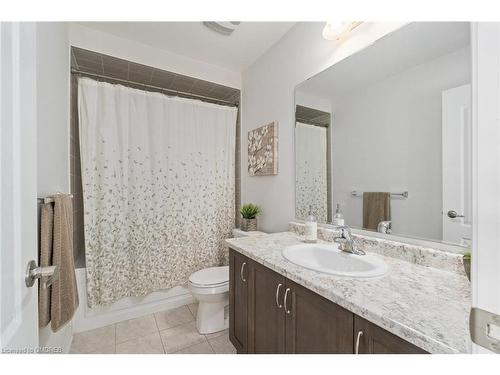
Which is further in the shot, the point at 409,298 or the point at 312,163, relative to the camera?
the point at 312,163

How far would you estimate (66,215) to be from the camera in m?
1.17

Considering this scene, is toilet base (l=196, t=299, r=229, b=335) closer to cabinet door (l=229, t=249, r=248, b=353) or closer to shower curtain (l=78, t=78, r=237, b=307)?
cabinet door (l=229, t=249, r=248, b=353)

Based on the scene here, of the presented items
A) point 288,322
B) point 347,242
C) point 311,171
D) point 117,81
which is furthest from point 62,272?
point 117,81

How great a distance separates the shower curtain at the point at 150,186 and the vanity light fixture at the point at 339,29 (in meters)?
1.39

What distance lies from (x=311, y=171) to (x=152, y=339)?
6.03 ft

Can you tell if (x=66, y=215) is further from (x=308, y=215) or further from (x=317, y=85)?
A: (x=317, y=85)

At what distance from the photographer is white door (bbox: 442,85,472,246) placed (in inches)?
37.2

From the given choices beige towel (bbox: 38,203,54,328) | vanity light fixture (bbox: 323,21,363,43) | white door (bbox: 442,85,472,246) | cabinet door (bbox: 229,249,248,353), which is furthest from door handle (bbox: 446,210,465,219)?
beige towel (bbox: 38,203,54,328)

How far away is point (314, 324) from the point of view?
0.90 meters

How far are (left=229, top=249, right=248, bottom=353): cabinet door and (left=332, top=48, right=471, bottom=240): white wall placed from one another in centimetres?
77

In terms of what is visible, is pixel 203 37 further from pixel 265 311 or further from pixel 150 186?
pixel 265 311

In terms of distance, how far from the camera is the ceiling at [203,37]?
1.82 metres
